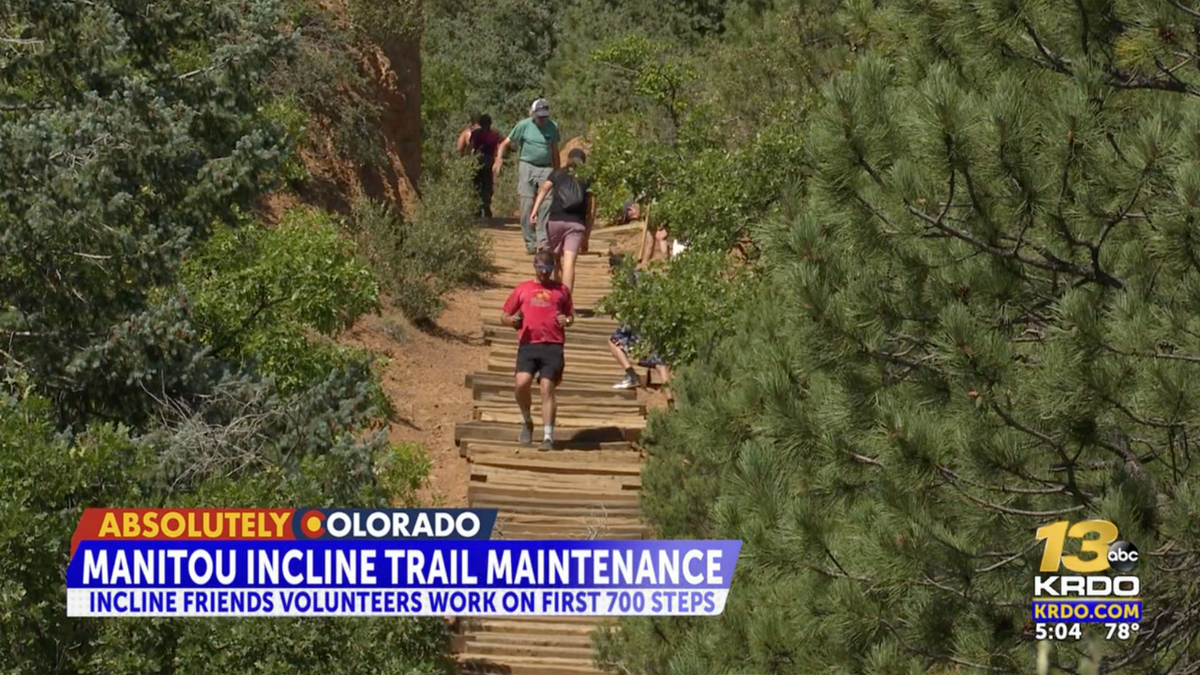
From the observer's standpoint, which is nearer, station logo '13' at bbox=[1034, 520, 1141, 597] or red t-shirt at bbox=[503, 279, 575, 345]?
station logo '13' at bbox=[1034, 520, 1141, 597]

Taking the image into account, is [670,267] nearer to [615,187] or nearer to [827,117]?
[615,187]

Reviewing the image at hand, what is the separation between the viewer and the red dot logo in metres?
9.47

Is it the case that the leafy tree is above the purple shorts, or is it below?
above

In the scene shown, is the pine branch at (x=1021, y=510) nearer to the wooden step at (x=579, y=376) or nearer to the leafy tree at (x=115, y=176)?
the leafy tree at (x=115, y=176)

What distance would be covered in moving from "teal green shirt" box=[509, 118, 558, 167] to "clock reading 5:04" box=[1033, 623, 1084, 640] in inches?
474

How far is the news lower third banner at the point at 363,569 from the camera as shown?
9.02 meters

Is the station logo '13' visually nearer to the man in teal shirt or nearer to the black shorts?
the black shorts

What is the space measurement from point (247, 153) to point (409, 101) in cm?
1268

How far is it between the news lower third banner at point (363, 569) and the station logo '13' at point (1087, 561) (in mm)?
1576

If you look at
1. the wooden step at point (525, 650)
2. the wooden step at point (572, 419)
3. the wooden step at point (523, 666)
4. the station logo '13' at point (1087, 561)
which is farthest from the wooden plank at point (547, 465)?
the station logo '13' at point (1087, 561)

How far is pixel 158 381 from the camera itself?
10328 millimetres

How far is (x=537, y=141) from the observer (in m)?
19.0

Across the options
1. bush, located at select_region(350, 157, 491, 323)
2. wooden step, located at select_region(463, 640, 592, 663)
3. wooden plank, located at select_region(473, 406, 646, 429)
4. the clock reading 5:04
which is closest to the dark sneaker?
wooden plank, located at select_region(473, 406, 646, 429)

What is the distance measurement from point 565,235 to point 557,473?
118 inches
